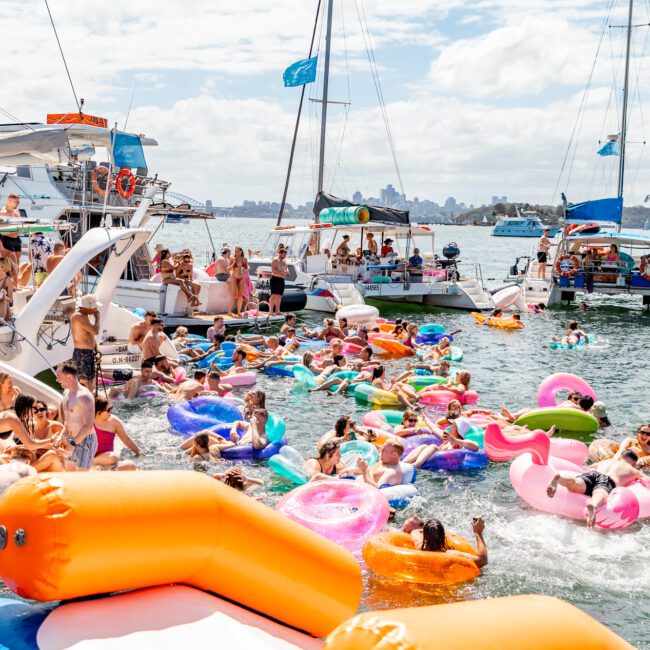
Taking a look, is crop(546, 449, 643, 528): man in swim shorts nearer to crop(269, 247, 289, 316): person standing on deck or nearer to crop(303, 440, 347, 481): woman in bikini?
crop(303, 440, 347, 481): woman in bikini

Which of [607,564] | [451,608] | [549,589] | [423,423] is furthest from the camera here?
[423,423]

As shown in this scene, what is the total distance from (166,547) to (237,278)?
1735 centimetres

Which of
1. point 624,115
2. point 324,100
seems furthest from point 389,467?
point 624,115

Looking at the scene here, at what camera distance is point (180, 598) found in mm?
4477

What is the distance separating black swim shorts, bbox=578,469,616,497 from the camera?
897 cm

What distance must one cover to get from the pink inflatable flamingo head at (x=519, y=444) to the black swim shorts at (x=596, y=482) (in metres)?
0.49

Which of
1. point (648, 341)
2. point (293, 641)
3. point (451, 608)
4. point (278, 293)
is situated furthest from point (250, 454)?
point (648, 341)

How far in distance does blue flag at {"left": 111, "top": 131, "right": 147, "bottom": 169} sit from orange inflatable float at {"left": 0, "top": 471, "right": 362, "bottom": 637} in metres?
17.6

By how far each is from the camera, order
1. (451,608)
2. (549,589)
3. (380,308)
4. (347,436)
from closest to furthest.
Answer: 1. (451,608)
2. (549,589)
3. (347,436)
4. (380,308)

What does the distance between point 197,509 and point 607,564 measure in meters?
5.11

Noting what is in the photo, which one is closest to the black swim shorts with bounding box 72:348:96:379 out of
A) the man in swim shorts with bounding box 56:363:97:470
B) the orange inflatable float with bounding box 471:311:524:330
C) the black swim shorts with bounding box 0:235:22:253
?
the man in swim shorts with bounding box 56:363:97:470

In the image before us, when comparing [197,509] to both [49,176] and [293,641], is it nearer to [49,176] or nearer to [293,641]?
[293,641]

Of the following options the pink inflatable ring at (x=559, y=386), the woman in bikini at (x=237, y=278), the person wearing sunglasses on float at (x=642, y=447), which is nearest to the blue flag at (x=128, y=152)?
the woman in bikini at (x=237, y=278)

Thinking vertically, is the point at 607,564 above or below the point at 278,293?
below
